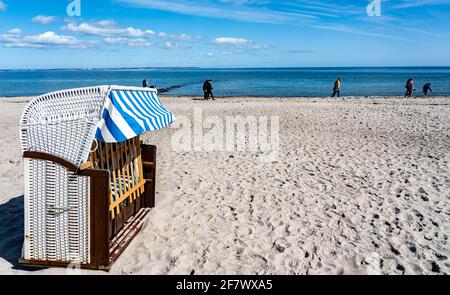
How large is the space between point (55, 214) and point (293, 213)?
3498mm

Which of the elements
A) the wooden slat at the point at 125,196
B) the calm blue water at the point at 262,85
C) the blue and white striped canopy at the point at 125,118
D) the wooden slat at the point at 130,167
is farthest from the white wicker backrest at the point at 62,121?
the calm blue water at the point at 262,85

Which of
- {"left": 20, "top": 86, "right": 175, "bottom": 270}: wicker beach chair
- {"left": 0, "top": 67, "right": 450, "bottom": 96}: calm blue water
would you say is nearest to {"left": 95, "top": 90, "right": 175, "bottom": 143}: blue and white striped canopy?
{"left": 20, "top": 86, "right": 175, "bottom": 270}: wicker beach chair

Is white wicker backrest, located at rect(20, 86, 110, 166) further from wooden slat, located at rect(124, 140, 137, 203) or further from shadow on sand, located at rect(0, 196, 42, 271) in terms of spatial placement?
shadow on sand, located at rect(0, 196, 42, 271)

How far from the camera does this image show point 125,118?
4.00 meters

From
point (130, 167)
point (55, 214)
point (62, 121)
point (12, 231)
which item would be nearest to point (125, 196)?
point (130, 167)

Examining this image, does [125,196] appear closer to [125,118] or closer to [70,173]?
[70,173]

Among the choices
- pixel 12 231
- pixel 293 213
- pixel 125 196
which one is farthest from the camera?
pixel 293 213

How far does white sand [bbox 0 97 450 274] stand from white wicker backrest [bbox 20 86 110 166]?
146cm

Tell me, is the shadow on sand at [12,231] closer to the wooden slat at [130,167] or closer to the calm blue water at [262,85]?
the wooden slat at [130,167]

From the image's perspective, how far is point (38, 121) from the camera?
3.83 metres
